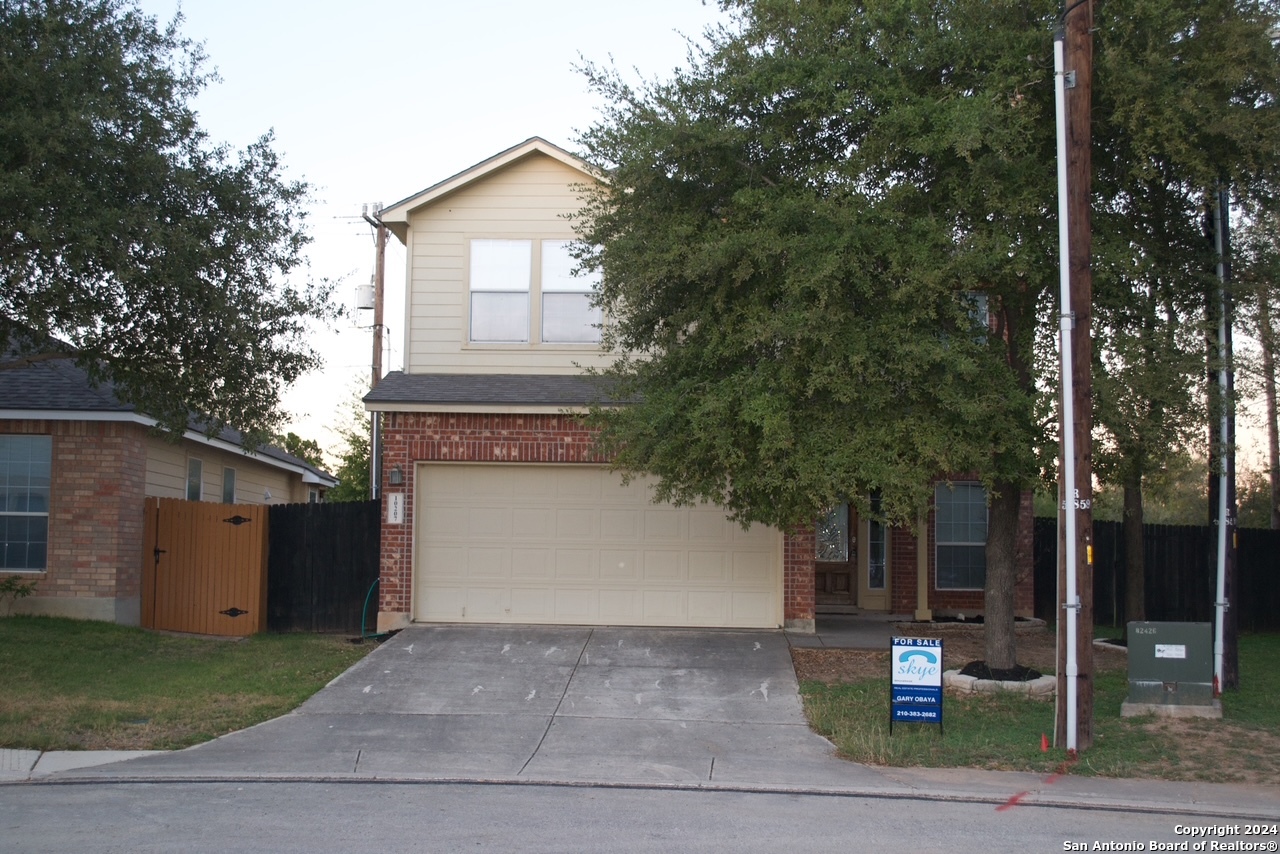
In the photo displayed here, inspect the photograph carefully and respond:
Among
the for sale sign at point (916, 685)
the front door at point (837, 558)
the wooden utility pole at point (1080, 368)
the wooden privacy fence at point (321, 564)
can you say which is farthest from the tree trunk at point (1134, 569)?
the wooden privacy fence at point (321, 564)

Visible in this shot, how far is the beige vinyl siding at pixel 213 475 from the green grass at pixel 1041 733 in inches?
419

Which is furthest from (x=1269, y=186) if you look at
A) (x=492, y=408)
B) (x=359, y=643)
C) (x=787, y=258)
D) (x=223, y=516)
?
(x=223, y=516)

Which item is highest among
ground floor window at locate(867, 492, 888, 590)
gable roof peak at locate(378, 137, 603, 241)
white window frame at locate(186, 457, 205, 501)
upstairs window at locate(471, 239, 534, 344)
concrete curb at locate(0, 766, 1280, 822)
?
gable roof peak at locate(378, 137, 603, 241)

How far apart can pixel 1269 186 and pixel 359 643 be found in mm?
12206

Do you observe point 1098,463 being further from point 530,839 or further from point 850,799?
point 530,839

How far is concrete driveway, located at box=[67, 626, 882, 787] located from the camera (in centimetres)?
958

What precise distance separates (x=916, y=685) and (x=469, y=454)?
23.8ft

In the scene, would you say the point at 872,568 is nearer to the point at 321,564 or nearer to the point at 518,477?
the point at 518,477

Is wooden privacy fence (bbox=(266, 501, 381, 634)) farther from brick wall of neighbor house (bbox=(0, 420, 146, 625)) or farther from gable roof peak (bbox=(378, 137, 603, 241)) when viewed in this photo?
gable roof peak (bbox=(378, 137, 603, 241))

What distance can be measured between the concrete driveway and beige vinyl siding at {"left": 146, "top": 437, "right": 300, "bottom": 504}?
5632 millimetres

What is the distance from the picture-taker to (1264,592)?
2028 centimetres

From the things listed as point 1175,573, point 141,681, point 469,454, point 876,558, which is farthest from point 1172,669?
point 141,681

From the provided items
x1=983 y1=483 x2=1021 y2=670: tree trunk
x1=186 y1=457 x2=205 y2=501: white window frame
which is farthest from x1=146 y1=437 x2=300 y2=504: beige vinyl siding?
x1=983 y1=483 x2=1021 y2=670: tree trunk

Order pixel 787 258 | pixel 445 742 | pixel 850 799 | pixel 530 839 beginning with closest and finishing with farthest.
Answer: pixel 530 839 → pixel 850 799 → pixel 445 742 → pixel 787 258
